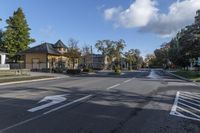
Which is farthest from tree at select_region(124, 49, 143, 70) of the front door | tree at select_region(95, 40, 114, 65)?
the front door

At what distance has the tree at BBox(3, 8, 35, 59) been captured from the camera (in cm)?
8394

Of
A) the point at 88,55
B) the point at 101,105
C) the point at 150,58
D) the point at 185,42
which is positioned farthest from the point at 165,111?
the point at 150,58

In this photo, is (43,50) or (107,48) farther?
(107,48)

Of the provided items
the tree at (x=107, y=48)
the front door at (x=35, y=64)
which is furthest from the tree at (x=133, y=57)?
the front door at (x=35, y=64)

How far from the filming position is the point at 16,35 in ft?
283

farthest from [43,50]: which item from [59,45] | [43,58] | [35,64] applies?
[59,45]

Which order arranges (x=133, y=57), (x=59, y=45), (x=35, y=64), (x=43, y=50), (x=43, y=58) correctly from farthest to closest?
(x=133, y=57)
(x=59, y=45)
(x=35, y=64)
(x=43, y=50)
(x=43, y=58)

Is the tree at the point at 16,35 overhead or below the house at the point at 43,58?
overhead

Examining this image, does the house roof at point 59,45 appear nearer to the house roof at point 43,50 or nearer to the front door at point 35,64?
the house roof at point 43,50

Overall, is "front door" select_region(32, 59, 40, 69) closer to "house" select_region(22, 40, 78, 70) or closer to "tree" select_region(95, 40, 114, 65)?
"house" select_region(22, 40, 78, 70)

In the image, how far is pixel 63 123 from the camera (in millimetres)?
9164

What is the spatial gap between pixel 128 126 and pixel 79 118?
1.75 meters

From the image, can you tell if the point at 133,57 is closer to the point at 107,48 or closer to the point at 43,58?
the point at 107,48

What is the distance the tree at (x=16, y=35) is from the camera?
8394cm
